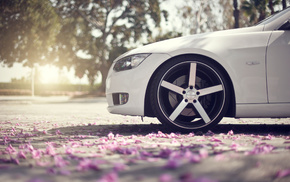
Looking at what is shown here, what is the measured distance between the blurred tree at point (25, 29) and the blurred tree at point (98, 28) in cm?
510

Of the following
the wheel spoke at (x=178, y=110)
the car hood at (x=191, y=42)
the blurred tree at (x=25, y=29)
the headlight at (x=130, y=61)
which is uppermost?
the blurred tree at (x=25, y=29)

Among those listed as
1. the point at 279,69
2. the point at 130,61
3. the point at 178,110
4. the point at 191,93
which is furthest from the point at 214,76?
the point at 130,61

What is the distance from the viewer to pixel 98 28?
30797 millimetres

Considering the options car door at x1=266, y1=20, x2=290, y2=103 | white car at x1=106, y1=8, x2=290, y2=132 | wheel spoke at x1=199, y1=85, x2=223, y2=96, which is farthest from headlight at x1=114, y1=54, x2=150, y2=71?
car door at x1=266, y1=20, x2=290, y2=103

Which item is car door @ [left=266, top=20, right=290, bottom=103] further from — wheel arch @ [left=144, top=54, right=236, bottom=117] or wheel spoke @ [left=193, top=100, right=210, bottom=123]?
wheel spoke @ [left=193, top=100, right=210, bottom=123]

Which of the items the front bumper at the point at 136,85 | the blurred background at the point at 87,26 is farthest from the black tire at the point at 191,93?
the blurred background at the point at 87,26

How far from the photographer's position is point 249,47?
3.46 metres

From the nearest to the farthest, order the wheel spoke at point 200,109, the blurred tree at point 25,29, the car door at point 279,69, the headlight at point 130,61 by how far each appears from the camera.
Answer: the car door at point 279,69
the wheel spoke at point 200,109
the headlight at point 130,61
the blurred tree at point 25,29

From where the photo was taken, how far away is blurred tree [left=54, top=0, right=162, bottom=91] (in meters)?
27.8

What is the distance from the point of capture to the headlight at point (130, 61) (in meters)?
3.67

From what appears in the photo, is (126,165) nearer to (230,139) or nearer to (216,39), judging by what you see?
(230,139)

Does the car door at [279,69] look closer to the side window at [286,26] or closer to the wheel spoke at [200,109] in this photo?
the side window at [286,26]

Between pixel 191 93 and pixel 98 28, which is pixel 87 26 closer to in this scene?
pixel 98 28

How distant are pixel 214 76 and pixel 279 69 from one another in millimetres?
770
